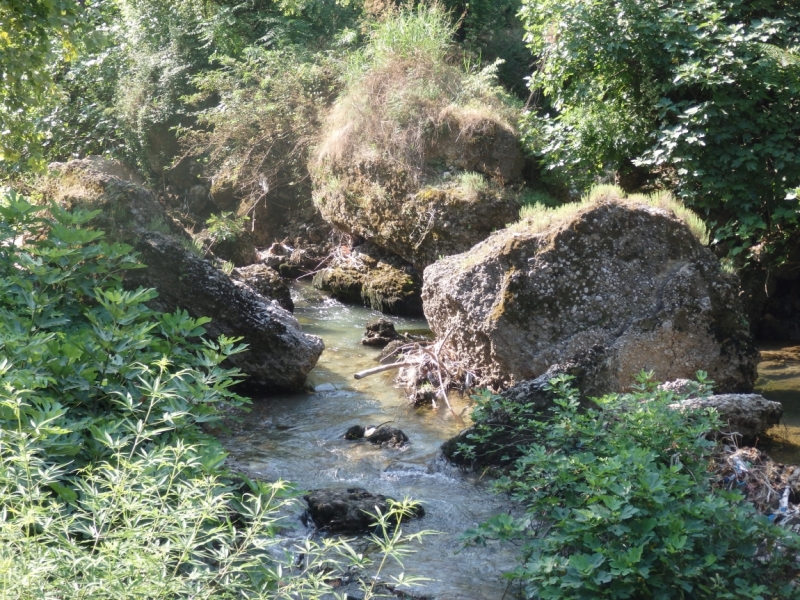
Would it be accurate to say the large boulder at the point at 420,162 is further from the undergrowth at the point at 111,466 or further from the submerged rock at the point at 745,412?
the undergrowth at the point at 111,466

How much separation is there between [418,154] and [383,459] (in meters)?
6.93

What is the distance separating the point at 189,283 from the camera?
7754 mm

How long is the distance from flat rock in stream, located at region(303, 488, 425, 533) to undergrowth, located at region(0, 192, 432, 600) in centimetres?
25

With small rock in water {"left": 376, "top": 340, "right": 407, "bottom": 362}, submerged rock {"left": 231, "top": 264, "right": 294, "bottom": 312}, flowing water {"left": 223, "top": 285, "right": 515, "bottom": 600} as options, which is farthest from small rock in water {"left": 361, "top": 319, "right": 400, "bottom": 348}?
submerged rock {"left": 231, "top": 264, "right": 294, "bottom": 312}

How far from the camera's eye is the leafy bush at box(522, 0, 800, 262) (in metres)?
9.03

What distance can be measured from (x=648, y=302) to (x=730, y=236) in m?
3.11

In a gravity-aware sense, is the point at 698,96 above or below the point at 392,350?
above

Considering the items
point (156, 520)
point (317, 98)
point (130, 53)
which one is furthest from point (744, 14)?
point (130, 53)


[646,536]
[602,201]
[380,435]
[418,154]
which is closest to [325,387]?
[380,435]

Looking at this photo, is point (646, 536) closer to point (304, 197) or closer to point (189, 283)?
point (189, 283)

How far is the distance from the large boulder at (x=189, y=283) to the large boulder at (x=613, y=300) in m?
1.98

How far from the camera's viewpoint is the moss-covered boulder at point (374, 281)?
12.1 m

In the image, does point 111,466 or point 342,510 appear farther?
point 342,510

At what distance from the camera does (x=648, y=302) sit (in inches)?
294
